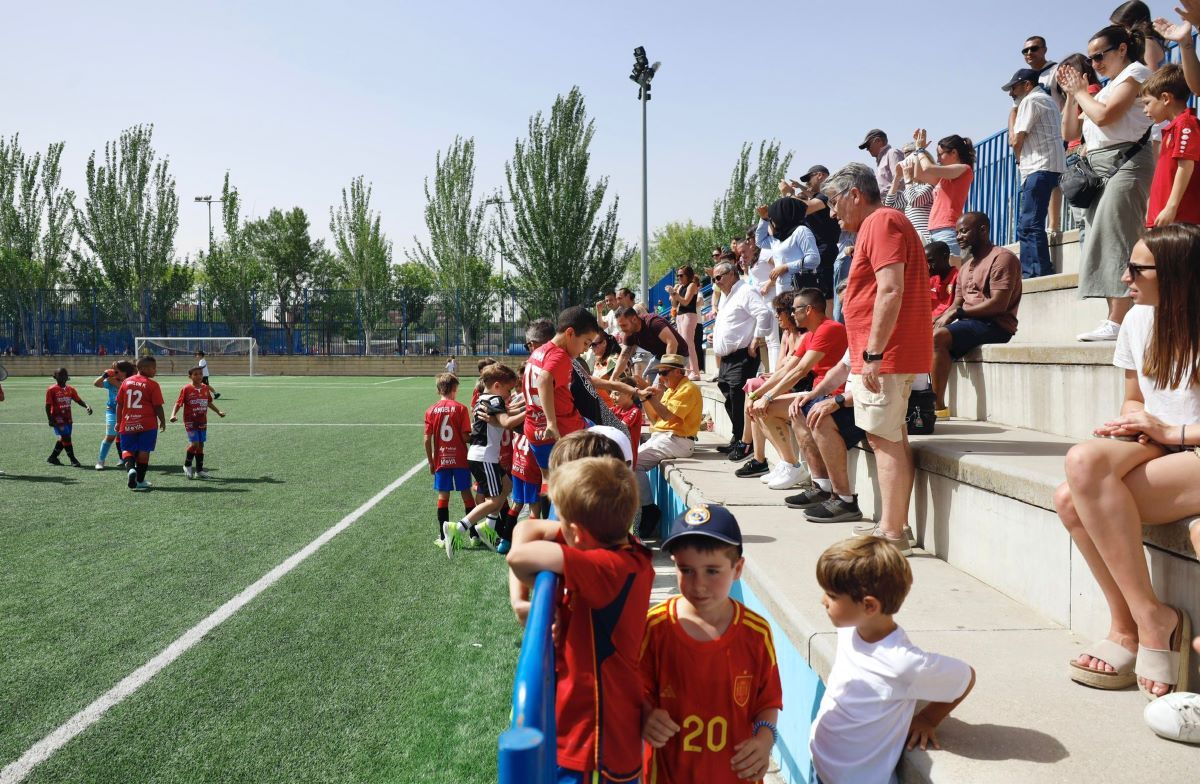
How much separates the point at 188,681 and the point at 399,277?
3325 inches

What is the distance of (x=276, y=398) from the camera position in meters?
24.6

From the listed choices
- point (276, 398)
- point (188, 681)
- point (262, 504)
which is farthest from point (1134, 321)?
point (276, 398)

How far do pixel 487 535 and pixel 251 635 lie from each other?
8.95ft

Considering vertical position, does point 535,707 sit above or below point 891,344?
below

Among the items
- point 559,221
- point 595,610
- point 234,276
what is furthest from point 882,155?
point 234,276

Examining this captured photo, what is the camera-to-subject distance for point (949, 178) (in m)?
7.24

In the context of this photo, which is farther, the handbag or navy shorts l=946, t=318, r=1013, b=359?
navy shorts l=946, t=318, r=1013, b=359

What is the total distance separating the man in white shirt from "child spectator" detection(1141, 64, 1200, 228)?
4308mm

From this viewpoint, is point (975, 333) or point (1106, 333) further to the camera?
point (975, 333)

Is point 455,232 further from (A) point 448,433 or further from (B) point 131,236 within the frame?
(A) point 448,433

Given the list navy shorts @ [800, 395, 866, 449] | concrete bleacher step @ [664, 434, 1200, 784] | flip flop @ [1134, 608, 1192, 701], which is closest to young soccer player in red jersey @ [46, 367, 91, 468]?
concrete bleacher step @ [664, 434, 1200, 784]

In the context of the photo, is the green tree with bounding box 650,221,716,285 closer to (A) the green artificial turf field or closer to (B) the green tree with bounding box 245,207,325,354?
(B) the green tree with bounding box 245,207,325,354

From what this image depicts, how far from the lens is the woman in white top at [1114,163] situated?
4977 millimetres

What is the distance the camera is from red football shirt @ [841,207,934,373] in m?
4.05
